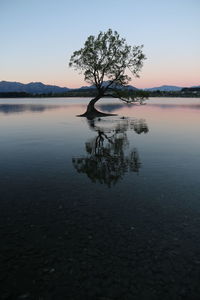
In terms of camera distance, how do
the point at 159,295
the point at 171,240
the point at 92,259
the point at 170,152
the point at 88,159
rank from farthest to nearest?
the point at 170,152
the point at 88,159
the point at 171,240
the point at 92,259
the point at 159,295

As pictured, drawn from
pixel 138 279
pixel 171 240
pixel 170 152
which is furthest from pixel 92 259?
pixel 170 152

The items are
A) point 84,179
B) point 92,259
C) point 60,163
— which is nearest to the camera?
point 92,259

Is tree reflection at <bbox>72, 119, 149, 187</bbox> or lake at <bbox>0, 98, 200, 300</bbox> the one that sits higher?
tree reflection at <bbox>72, 119, 149, 187</bbox>

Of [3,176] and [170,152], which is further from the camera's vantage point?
[170,152]

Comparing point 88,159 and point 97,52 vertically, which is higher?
point 97,52

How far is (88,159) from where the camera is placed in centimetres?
1833

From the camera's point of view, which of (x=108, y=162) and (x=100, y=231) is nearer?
(x=100, y=231)

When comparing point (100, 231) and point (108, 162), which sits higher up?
point (108, 162)

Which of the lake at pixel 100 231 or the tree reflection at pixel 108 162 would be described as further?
the tree reflection at pixel 108 162

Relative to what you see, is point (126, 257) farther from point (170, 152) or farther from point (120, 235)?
point (170, 152)

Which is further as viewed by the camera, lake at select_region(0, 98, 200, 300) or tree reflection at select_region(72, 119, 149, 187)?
tree reflection at select_region(72, 119, 149, 187)

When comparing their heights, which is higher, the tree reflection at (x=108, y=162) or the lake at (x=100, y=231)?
the tree reflection at (x=108, y=162)

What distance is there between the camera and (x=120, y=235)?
794 centimetres

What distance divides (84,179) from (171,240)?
23.5 feet
